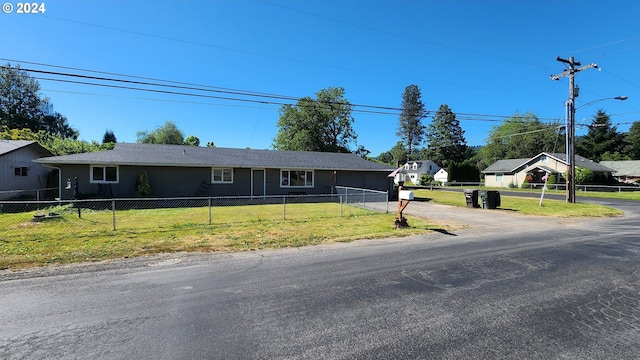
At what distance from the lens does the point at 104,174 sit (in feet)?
54.7

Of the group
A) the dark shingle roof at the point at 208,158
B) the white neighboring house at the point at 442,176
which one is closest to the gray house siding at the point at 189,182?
the dark shingle roof at the point at 208,158

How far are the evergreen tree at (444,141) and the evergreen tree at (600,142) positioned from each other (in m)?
23.0

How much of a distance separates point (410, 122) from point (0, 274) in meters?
66.3

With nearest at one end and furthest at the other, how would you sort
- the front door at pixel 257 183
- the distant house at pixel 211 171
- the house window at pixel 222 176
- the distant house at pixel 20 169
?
1. the distant house at pixel 211 171
2. the distant house at pixel 20 169
3. the house window at pixel 222 176
4. the front door at pixel 257 183

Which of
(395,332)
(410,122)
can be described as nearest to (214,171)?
(395,332)

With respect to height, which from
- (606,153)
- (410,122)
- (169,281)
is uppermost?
(410,122)

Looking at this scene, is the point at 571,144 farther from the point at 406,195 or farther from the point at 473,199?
the point at 406,195

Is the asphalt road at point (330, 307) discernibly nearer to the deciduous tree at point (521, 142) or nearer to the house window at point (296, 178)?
the house window at point (296, 178)

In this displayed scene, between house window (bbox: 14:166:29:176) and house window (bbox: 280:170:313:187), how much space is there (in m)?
16.7

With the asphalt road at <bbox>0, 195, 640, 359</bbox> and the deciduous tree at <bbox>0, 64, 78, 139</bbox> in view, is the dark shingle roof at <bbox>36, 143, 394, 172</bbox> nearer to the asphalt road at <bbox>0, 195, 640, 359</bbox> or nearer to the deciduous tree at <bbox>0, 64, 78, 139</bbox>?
the asphalt road at <bbox>0, 195, 640, 359</bbox>

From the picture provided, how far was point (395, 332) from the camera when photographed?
11.0 ft

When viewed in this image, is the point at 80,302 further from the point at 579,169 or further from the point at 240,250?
the point at 579,169

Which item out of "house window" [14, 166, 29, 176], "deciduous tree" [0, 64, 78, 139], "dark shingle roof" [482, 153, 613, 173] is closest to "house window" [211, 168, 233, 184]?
"house window" [14, 166, 29, 176]

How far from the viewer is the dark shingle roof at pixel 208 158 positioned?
16.3 metres
